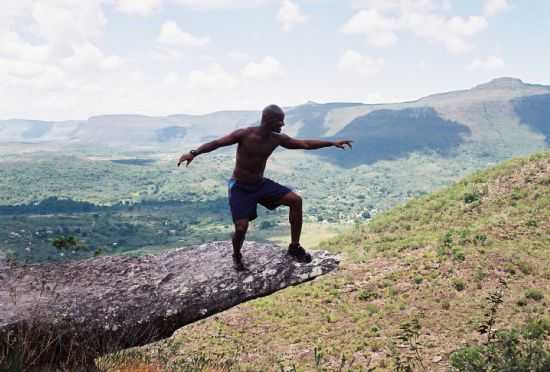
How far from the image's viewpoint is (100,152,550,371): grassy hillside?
3033 cm

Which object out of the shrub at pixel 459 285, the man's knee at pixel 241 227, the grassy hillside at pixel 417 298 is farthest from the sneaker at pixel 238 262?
the shrub at pixel 459 285

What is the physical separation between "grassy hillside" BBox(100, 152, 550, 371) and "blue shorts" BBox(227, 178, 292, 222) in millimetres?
18345

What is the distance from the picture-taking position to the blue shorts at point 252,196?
8.98m

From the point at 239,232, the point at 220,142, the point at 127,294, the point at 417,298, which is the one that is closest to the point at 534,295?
the point at 417,298

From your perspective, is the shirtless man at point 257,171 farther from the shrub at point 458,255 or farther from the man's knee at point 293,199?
the shrub at point 458,255

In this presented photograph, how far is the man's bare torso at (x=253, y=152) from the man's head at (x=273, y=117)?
0.16 meters

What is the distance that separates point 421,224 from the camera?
58000 mm

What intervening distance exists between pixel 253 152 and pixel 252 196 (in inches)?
33.4

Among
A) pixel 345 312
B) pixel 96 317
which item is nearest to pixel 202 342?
pixel 345 312

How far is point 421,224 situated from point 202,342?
32916 mm

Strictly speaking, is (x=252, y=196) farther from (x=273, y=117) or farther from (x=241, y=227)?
(x=273, y=117)

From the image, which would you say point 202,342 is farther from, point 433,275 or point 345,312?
point 433,275

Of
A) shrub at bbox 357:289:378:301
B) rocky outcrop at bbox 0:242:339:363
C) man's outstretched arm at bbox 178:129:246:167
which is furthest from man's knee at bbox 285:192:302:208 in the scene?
shrub at bbox 357:289:378:301

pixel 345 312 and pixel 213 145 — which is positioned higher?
pixel 213 145
